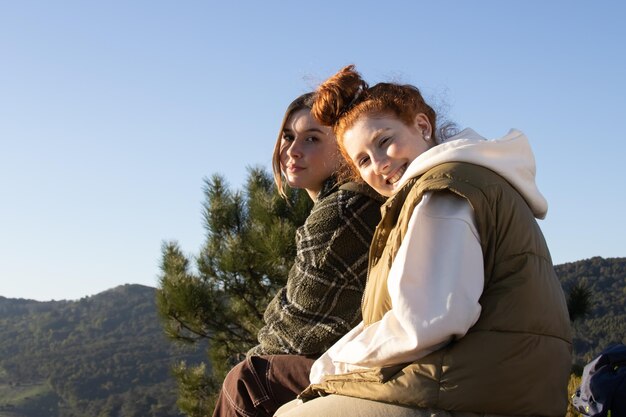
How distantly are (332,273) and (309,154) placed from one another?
2.01ft

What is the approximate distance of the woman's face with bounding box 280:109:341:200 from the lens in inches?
118

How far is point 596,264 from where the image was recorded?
25281mm

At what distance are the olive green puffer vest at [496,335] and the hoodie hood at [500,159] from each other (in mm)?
33

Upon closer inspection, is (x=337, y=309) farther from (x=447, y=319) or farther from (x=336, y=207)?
(x=447, y=319)

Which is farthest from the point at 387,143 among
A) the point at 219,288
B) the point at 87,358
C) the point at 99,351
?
the point at 99,351

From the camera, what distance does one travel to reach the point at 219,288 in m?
10.7

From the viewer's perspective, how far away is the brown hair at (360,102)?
7.18 ft

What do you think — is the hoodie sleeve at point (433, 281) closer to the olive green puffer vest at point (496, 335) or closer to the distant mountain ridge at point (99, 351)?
the olive green puffer vest at point (496, 335)

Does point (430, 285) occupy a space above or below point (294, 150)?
below

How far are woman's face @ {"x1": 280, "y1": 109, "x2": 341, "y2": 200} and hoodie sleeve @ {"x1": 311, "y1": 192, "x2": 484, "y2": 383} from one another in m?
1.29

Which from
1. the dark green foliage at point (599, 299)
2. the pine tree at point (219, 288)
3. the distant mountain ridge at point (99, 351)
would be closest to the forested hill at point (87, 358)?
the distant mountain ridge at point (99, 351)

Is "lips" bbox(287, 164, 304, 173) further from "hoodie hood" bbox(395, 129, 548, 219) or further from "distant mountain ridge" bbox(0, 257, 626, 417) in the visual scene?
"distant mountain ridge" bbox(0, 257, 626, 417)

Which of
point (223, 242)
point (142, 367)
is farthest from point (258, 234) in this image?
point (142, 367)

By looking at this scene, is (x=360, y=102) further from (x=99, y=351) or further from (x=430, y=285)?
(x=99, y=351)
